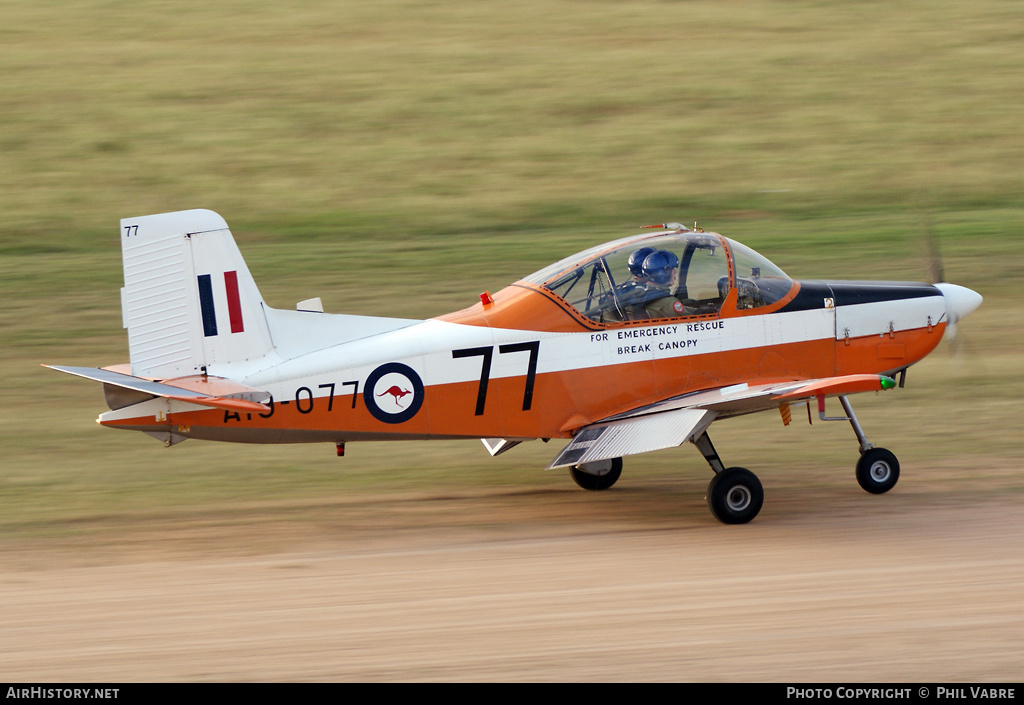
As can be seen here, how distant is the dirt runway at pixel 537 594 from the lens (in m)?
6.62

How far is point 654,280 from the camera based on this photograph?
947 cm

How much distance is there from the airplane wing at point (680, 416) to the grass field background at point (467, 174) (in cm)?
122

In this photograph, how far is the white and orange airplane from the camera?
857 cm

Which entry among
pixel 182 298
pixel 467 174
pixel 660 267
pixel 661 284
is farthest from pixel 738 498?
pixel 467 174

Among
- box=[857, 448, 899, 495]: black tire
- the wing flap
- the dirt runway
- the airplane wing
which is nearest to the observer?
the dirt runway

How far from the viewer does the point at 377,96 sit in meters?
26.0

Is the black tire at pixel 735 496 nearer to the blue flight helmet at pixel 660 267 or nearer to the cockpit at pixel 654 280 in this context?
the cockpit at pixel 654 280

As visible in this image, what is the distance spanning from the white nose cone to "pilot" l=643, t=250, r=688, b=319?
104 inches

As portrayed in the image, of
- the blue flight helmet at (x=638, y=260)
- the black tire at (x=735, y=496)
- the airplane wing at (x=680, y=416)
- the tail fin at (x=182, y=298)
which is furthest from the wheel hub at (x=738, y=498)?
the tail fin at (x=182, y=298)

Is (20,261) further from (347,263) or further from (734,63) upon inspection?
(734,63)

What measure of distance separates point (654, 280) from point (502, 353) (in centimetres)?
150

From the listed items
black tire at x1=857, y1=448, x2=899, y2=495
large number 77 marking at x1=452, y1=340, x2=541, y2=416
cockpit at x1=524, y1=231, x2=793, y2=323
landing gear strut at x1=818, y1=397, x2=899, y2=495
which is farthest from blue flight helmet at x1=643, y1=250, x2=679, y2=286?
black tire at x1=857, y1=448, x2=899, y2=495

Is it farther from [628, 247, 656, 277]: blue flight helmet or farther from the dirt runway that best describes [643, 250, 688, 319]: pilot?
the dirt runway

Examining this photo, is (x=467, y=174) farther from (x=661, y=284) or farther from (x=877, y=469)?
(x=877, y=469)
